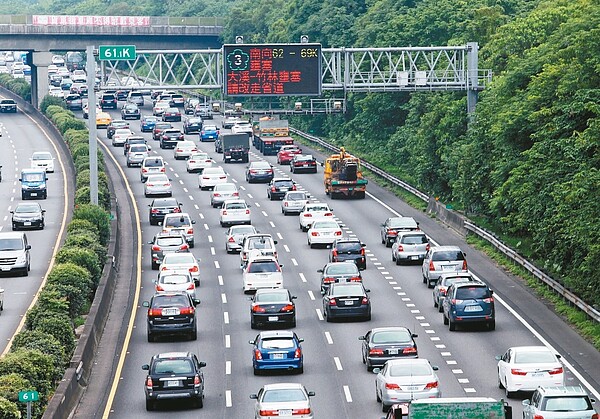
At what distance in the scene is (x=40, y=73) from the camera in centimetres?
14662

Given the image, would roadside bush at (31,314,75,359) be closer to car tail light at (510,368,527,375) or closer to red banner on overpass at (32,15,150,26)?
car tail light at (510,368,527,375)

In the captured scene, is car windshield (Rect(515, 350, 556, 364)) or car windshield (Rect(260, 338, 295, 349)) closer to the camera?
car windshield (Rect(515, 350, 556, 364))

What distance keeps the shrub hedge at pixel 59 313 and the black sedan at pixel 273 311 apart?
6083 millimetres

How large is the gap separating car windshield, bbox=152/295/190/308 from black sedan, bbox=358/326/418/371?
26.1 ft

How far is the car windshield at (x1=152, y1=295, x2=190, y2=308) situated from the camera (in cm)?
4962

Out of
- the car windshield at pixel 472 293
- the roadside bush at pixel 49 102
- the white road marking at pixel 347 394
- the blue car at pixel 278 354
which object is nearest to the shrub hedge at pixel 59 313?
the blue car at pixel 278 354

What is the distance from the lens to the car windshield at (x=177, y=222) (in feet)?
237

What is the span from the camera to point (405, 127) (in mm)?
104438

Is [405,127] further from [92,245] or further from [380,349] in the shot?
[380,349]

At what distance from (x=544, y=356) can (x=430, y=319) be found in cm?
1383

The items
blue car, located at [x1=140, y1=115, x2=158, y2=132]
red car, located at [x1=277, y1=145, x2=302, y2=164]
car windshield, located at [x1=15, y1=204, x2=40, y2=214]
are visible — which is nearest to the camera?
car windshield, located at [x1=15, y1=204, x2=40, y2=214]

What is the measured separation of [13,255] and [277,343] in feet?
76.9

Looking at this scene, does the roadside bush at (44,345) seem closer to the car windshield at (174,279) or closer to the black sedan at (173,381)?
the black sedan at (173,381)

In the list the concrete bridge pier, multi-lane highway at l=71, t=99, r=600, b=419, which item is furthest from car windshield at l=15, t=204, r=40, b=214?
the concrete bridge pier
